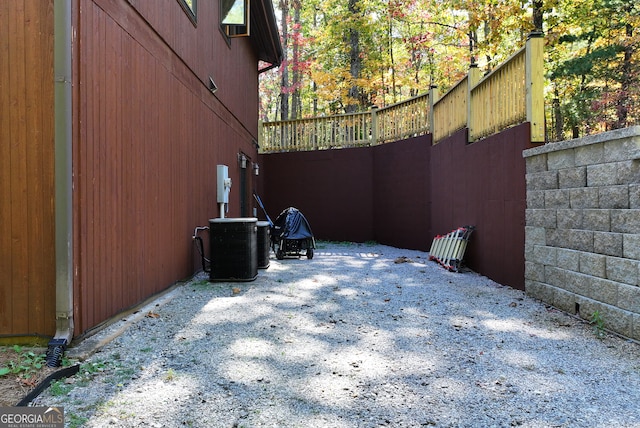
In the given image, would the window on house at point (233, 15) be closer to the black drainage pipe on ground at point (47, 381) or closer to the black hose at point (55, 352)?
the black hose at point (55, 352)

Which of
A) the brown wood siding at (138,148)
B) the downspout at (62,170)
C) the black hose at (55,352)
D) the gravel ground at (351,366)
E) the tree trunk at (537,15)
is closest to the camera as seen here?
the gravel ground at (351,366)

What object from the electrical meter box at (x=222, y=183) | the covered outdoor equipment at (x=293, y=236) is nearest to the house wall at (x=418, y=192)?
the covered outdoor equipment at (x=293, y=236)

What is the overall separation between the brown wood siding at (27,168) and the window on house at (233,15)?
16.2ft

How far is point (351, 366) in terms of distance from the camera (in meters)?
2.70

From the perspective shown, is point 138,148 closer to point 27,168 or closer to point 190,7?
point 27,168

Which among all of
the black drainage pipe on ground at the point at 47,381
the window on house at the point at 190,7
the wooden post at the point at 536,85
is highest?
the window on house at the point at 190,7

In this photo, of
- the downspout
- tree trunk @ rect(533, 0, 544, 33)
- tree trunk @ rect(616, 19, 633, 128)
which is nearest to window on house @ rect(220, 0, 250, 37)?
the downspout

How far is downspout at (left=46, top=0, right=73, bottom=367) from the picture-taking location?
277 centimetres

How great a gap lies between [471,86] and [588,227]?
3.58 m

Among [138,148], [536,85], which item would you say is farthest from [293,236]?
[536,85]

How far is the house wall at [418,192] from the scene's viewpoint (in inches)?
205

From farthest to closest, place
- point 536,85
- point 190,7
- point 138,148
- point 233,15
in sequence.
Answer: point 233,15 < point 190,7 < point 536,85 < point 138,148

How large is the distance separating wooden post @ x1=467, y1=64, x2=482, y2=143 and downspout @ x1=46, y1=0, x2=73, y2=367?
541 cm

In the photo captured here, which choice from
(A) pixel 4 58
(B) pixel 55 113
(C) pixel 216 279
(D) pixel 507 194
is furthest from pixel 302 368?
(D) pixel 507 194
